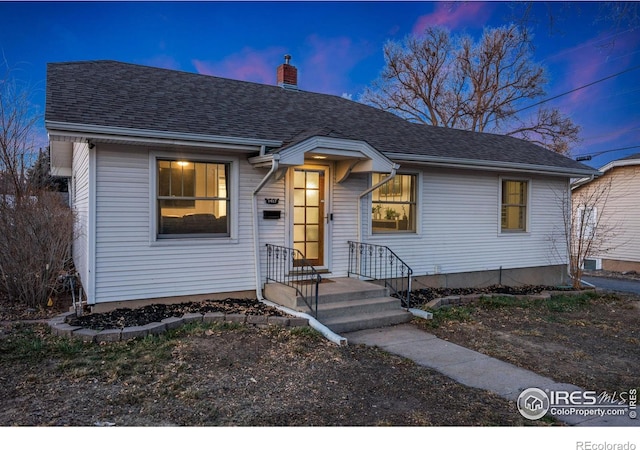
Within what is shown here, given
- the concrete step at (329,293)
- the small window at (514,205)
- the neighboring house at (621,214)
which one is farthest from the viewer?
the neighboring house at (621,214)

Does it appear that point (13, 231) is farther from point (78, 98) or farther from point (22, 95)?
point (22, 95)

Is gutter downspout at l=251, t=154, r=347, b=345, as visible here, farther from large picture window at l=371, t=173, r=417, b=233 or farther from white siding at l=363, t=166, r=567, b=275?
large picture window at l=371, t=173, r=417, b=233

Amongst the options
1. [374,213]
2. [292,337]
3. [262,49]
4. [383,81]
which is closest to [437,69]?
[383,81]

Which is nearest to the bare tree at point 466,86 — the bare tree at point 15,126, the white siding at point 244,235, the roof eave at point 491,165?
the roof eave at point 491,165

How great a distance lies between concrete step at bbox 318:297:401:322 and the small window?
5228mm

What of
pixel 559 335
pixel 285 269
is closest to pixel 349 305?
pixel 285 269

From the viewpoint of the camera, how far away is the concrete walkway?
4.00 meters

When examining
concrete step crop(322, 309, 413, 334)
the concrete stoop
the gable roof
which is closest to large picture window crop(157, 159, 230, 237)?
the gable roof

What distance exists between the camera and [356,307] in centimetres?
657

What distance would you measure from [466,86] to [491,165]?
17184mm

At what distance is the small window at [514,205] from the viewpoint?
34.7 ft

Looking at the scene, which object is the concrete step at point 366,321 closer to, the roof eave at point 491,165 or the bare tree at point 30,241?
the roof eave at point 491,165

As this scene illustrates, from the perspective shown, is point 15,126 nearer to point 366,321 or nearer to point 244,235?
point 244,235

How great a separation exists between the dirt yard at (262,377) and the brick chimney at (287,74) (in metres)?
7.51
